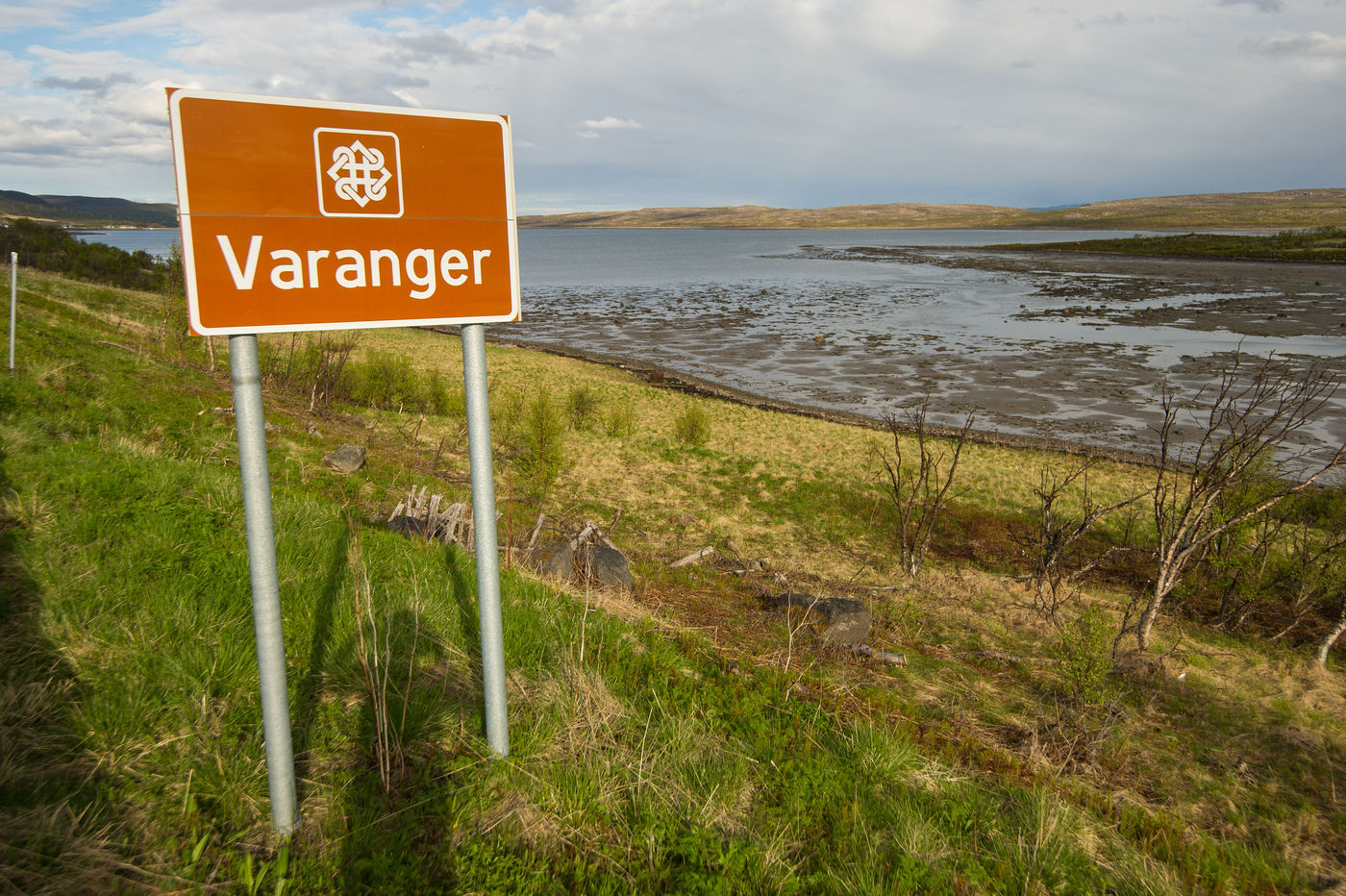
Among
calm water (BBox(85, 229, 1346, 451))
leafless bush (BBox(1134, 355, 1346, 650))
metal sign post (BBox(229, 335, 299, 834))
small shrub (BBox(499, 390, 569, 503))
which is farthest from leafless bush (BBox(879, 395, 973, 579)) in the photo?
metal sign post (BBox(229, 335, 299, 834))

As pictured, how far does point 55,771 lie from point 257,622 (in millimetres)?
1089

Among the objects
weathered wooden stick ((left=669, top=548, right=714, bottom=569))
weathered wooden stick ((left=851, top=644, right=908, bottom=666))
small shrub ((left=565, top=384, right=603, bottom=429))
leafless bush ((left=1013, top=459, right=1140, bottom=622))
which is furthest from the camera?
small shrub ((left=565, top=384, right=603, bottom=429))

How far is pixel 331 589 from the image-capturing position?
173 inches

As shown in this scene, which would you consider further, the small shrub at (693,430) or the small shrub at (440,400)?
the small shrub at (440,400)

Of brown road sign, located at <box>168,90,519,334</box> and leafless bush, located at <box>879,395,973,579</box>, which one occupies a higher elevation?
brown road sign, located at <box>168,90,519,334</box>

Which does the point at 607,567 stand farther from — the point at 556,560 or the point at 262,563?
the point at 262,563

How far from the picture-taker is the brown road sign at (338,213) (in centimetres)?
211

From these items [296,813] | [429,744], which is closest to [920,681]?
[429,744]

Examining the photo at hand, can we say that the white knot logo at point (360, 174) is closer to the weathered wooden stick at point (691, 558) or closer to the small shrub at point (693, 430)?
the weathered wooden stick at point (691, 558)

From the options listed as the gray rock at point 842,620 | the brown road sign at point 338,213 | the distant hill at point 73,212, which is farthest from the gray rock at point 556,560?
the distant hill at point 73,212

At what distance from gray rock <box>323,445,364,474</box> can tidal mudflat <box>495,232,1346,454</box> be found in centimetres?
1371

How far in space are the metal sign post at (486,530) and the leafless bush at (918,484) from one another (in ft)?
30.7

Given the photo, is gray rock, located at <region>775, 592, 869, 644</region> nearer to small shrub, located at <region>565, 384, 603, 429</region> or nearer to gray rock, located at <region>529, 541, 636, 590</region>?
gray rock, located at <region>529, 541, 636, 590</region>

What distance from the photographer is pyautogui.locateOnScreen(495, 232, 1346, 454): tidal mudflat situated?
25.6 m
